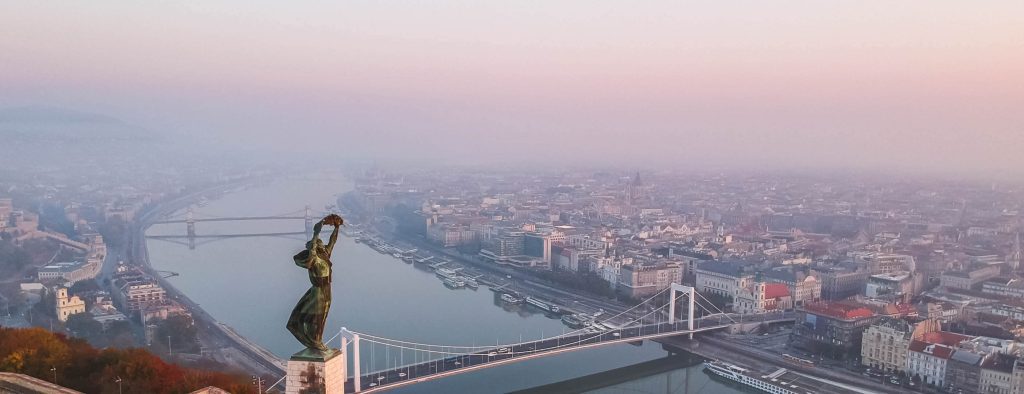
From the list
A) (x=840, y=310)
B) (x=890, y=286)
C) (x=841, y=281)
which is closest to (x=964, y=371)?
(x=840, y=310)

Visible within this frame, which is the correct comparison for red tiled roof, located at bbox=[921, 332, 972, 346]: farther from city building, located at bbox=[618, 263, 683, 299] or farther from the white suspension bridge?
city building, located at bbox=[618, 263, 683, 299]

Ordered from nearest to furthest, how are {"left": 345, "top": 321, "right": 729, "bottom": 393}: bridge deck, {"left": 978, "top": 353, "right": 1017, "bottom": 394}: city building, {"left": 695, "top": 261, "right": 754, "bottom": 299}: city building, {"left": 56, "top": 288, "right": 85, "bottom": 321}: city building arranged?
1. {"left": 345, "top": 321, "right": 729, "bottom": 393}: bridge deck
2. {"left": 978, "top": 353, "right": 1017, "bottom": 394}: city building
3. {"left": 56, "top": 288, "right": 85, "bottom": 321}: city building
4. {"left": 695, "top": 261, "right": 754, "bottom": 299}: city building

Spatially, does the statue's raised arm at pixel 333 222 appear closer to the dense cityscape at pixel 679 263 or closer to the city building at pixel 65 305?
the dense cityscape at pixel 679 263

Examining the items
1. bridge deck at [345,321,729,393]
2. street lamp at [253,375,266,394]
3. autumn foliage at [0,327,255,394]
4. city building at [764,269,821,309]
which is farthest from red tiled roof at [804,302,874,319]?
autumn foliage at [0,327,255,394]

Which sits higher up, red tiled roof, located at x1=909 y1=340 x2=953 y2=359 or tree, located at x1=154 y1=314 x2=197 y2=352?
red tiled roof, located at x1=909 y1=340 x2=953 y2=359

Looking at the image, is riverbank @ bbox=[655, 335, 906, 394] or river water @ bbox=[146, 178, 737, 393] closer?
riverbank @ bbox=[655, 335, 906, 394]

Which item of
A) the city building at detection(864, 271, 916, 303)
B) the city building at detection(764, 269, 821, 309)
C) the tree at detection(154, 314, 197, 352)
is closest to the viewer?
the tree at detection(154, 314, 197, 352)

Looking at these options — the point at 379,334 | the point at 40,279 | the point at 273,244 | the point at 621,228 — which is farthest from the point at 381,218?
the point at 379,334
